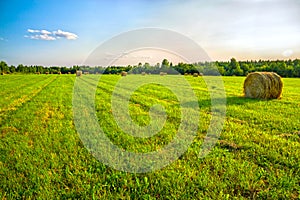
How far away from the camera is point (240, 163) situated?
391cm

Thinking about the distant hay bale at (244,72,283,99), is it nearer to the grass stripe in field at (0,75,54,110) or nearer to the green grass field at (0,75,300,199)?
the green grass field at (0,75,300,199)

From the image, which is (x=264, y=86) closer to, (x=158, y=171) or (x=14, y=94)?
(x=158, y=171)

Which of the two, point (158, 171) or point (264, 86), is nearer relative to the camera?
point (158, 171)

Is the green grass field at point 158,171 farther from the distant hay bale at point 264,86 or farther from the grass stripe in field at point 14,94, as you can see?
the distant hay bale at point 264,86

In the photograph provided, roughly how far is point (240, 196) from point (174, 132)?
279 cm

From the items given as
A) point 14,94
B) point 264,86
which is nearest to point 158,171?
point 264,86

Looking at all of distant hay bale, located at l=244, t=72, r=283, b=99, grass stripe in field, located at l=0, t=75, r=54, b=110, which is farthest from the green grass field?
distant hay bale, located at l=244, t=72, r=283, b=99

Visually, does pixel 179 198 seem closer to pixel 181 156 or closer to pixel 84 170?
pixel 181 156

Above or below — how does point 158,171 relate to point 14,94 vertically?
below

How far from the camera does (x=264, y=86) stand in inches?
478

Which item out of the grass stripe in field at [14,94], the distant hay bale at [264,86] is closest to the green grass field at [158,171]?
the grass stripe in field at [14,94]

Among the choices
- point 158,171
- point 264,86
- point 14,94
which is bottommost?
point 158,171

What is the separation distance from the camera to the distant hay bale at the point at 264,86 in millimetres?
12133

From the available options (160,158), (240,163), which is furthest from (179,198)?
(240,163)
